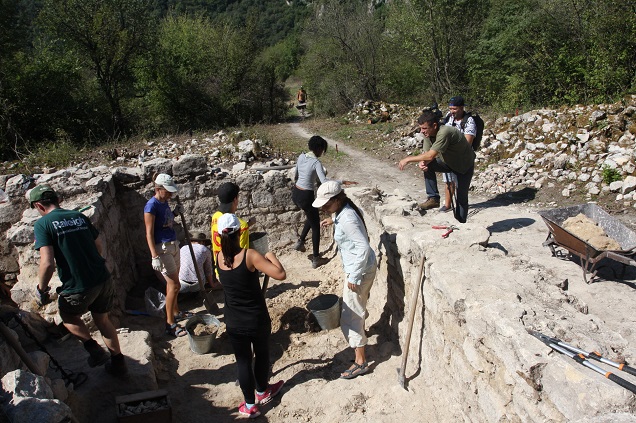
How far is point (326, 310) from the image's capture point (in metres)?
5.10

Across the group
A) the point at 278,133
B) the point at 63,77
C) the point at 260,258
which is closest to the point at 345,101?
the point at 278,133

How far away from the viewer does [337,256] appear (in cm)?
686

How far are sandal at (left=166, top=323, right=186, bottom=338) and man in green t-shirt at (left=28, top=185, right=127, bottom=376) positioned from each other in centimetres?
122

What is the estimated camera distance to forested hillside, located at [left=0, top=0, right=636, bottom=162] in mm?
14000

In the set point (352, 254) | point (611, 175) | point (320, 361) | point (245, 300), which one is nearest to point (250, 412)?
point (320, 361)

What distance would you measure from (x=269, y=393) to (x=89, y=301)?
6.01 feet

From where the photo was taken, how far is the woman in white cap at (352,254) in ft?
13.4

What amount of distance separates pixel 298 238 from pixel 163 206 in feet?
9.62

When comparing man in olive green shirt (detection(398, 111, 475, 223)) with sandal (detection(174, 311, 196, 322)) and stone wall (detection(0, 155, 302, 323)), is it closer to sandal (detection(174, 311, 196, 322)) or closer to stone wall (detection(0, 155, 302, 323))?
stone wall (detection(0, 155, 302, 323))

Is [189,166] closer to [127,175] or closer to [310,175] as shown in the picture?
[127,175]

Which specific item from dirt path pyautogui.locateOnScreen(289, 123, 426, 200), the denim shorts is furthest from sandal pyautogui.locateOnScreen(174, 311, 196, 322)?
dirt path pyautogui.locateOnScreen(289, 123, 426, 200)

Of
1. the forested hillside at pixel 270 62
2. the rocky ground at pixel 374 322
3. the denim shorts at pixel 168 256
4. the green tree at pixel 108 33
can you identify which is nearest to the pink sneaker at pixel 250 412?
the rocky ground at pixel 374 322

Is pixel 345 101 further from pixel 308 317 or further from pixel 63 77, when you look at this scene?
pixel 308 317

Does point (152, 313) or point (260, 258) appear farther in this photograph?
point (152, 313)
